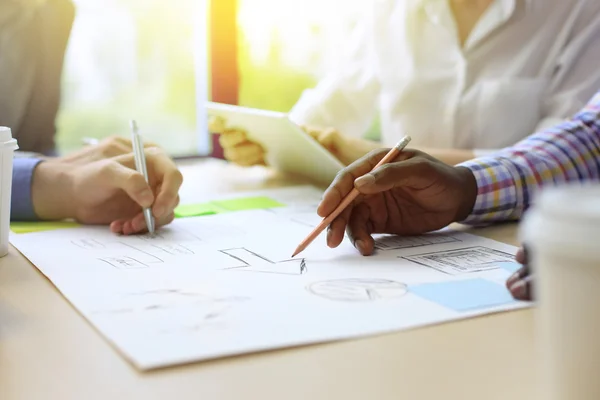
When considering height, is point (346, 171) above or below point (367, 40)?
below

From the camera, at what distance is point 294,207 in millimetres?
1052

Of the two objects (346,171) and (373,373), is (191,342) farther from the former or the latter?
(346,171)

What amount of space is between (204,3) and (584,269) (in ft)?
5.13

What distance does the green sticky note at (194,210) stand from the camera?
1.01m

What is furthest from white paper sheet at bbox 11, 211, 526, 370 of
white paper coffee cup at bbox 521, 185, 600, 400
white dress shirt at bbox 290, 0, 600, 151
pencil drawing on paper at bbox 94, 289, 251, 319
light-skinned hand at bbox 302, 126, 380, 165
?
white dress shirt at bbox 290, 0, 600, 151

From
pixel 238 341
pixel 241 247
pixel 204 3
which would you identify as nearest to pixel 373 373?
pixel 238 341

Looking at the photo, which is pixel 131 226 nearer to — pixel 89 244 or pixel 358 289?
pixel 89 244

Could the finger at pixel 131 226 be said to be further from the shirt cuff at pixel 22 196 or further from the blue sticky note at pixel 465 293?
the blue sticky note at pixel 465 293

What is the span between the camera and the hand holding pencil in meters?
0.78

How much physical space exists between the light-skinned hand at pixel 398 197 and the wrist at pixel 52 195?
36 cm

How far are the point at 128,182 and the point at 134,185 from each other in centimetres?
1

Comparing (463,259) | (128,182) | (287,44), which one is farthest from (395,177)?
(287,44)

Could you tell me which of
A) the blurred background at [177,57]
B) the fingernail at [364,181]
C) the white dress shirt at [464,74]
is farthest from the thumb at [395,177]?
the blurred background at [177,57]

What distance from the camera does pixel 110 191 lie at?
36.3 inches
